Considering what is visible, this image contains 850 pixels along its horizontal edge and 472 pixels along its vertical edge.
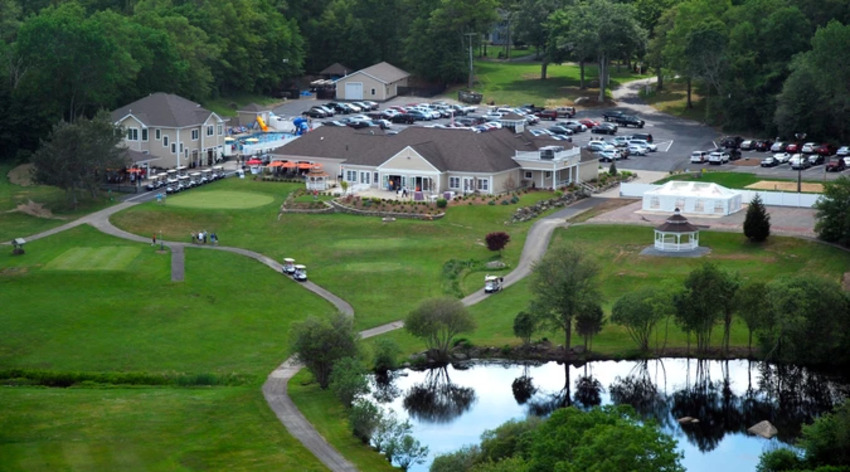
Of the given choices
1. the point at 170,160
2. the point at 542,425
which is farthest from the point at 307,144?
the point at 542,425

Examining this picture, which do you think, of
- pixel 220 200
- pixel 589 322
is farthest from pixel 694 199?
pixel 220 200

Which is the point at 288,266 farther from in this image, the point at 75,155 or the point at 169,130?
the point at 169,130

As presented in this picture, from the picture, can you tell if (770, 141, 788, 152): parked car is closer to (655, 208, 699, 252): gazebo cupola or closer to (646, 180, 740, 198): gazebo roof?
(646, 180, 740, 198): gazebo roof

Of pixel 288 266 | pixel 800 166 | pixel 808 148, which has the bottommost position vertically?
pixel 288 266

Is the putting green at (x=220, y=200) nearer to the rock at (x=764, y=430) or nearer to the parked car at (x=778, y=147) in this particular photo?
the parked car at (x=778, y=147)

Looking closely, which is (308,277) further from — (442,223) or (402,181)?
(402,181)
